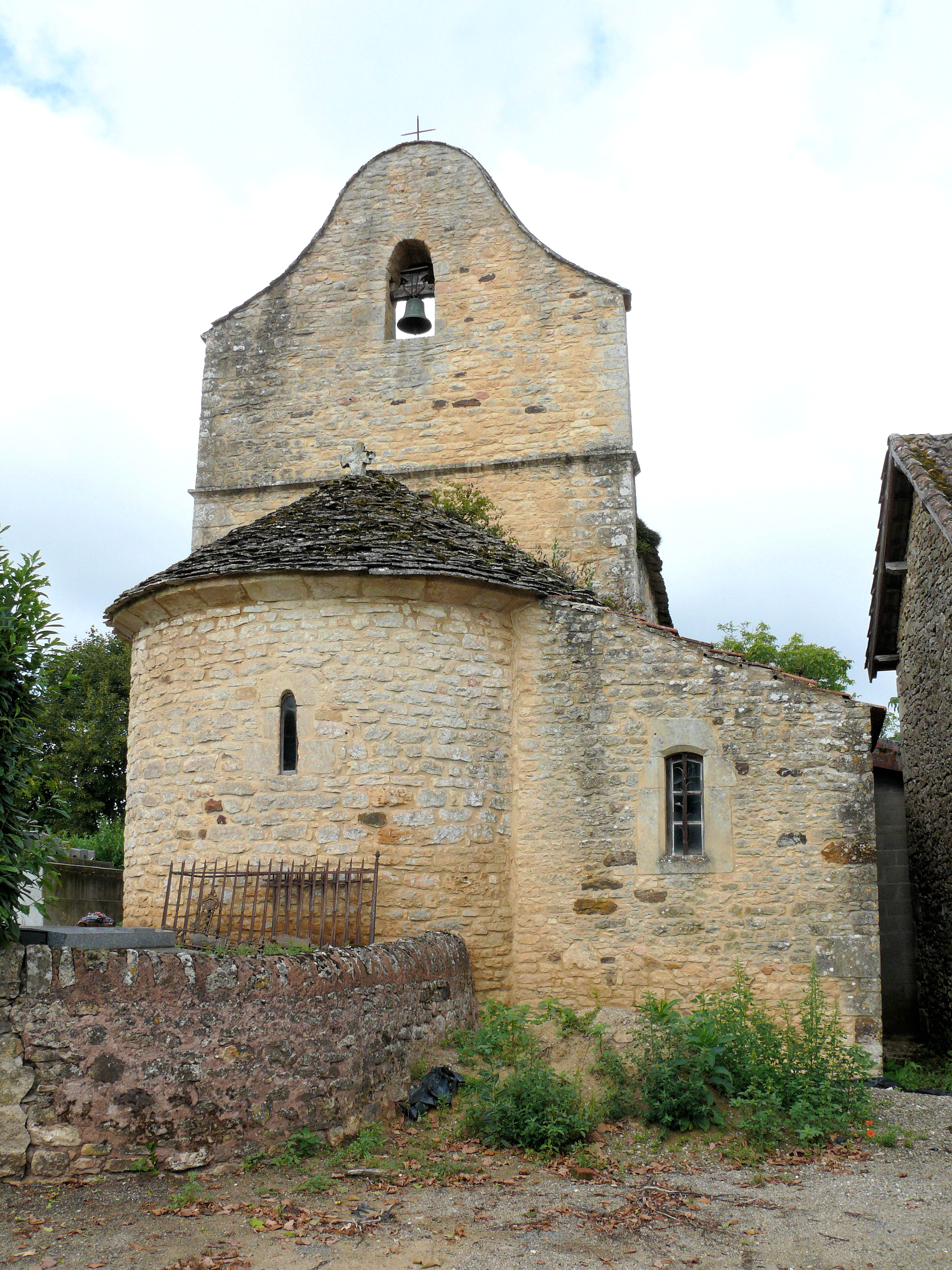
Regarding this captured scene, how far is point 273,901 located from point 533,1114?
2.63 meters

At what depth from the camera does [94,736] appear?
935 inches

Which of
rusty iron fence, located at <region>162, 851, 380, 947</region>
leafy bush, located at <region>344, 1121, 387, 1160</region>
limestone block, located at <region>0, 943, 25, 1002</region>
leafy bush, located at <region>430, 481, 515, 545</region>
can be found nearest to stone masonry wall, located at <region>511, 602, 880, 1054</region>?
rusty iron fence, located at <region>162, 851, 380, 947</region>

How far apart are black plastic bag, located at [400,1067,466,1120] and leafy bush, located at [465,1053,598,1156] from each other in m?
0.21

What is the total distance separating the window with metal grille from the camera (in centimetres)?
891

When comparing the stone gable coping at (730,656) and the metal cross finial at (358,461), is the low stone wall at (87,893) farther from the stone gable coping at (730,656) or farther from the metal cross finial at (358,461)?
the stone gable coping at (730,656)

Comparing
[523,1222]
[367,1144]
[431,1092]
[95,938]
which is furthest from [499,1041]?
[95,938]

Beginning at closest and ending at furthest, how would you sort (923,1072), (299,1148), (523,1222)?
(523,1222), (299,1148), (923,1072)

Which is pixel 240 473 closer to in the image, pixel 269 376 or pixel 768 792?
pixel 269 376

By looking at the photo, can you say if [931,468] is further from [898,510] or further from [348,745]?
[348,745]

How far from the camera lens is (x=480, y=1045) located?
24.0ft

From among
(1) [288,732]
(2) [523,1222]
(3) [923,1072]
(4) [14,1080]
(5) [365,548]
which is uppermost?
(5) [365,548]

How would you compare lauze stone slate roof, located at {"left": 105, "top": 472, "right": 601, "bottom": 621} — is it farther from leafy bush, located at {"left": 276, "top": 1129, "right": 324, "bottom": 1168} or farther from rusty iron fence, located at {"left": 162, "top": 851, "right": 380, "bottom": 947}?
leafy bush, located at {"left": 276, "top": 1129, "right": 324, "bottom": 1168}

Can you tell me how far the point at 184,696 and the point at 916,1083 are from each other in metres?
6.82

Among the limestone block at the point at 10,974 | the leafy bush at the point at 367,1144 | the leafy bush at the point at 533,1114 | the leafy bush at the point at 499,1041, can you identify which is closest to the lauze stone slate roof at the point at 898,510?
the leafy bush at the point at 499,1041
